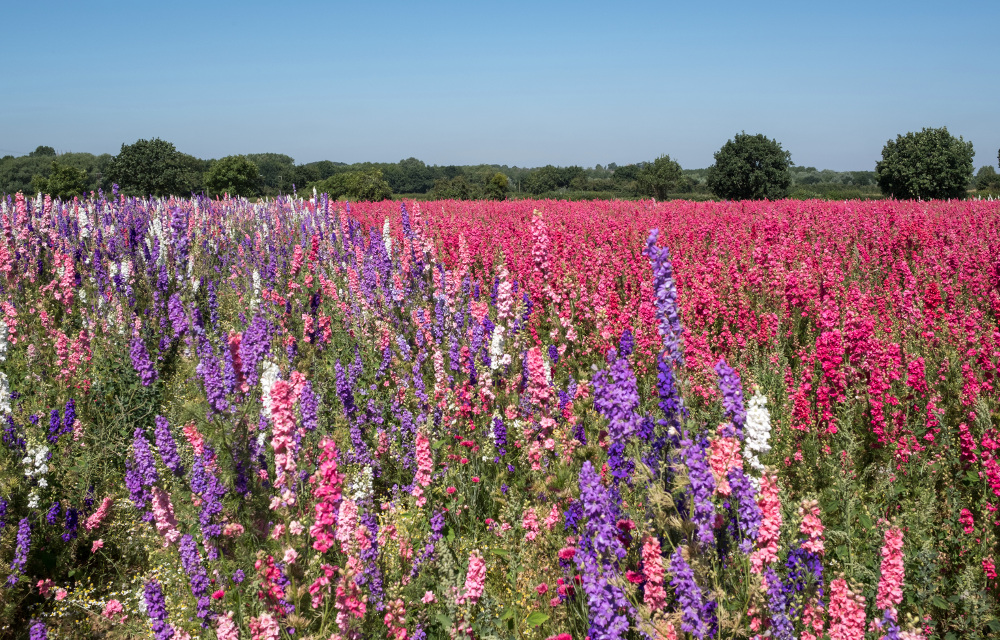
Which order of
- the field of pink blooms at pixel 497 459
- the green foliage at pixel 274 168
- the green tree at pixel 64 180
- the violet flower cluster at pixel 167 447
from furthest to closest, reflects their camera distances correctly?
the green foliage at pixel 274 168, the green tree at pixel 64 180, the violet flower cluster at pixel 167 447, the field of pink blooms at pixel 497 459

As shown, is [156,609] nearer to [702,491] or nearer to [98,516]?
[98,516]

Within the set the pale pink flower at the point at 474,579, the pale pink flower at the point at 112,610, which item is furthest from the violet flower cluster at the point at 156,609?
the pale pink flower at the point at 474,579

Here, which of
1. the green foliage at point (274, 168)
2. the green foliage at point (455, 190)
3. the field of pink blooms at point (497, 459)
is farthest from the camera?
the green foliage at point (274, 168)

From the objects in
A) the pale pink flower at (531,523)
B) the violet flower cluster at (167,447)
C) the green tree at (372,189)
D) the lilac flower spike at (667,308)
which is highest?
the green tree at (372,189)

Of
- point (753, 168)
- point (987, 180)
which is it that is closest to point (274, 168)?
point (753, 168)

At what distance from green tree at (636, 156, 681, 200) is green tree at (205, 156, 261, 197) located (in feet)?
158

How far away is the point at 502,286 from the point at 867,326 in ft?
11.4

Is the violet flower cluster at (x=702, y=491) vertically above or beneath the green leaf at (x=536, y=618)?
above

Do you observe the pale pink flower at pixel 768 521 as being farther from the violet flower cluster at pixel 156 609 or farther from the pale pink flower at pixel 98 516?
the pale pink flower at pixel 98 516

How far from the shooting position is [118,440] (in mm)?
5117

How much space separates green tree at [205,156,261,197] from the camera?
6800cm

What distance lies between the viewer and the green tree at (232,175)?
6800 centimetres

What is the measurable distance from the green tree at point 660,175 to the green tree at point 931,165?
16.4 metres

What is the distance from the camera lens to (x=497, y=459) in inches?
179
